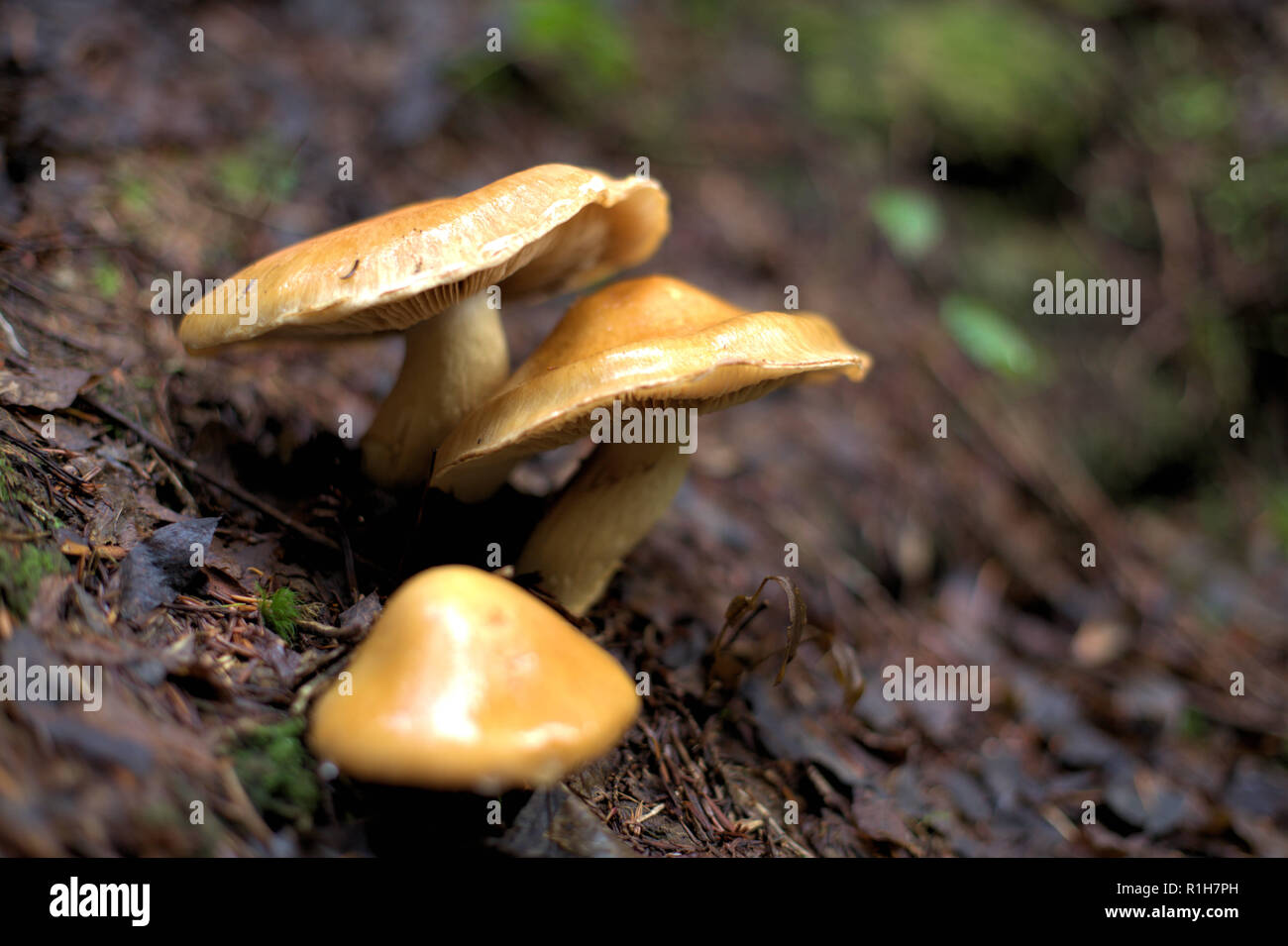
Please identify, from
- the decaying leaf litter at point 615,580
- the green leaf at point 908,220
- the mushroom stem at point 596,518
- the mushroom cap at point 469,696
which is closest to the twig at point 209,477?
the decaying leaf litter at point 615,580

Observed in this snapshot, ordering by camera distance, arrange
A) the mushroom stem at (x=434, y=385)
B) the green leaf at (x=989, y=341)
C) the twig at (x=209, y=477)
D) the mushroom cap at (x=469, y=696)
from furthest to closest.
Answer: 1. the green leaf at (x=989, y=341)
2. the mushroom stem at (x=434, y=385)
3. the twig at (x=209, y=477)
4. the mushroom cap at (x=469, y=696)

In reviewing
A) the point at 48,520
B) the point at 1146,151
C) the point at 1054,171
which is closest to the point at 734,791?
the point at 48,520

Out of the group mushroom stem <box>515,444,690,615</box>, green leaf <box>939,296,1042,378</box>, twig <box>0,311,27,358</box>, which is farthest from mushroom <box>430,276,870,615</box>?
green leaf <box>939,296,1042,378</box>

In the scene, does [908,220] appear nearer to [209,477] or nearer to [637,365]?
[637,365]

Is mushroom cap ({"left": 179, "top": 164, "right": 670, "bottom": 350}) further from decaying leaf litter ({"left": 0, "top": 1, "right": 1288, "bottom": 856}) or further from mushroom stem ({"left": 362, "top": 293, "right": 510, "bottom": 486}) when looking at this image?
decaying leaf litter ({"left": 0, "top": 1, "right": 1288, "bottom": 856})

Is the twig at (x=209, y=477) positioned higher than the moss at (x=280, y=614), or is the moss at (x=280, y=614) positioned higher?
the twig at (x=209, y=477)

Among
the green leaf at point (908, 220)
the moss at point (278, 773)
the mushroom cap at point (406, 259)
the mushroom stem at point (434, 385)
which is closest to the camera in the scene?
the moss at point (278, 773)

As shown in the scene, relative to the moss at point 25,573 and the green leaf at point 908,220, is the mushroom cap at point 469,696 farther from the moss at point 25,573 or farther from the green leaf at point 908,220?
the green leaf at point 908,220
